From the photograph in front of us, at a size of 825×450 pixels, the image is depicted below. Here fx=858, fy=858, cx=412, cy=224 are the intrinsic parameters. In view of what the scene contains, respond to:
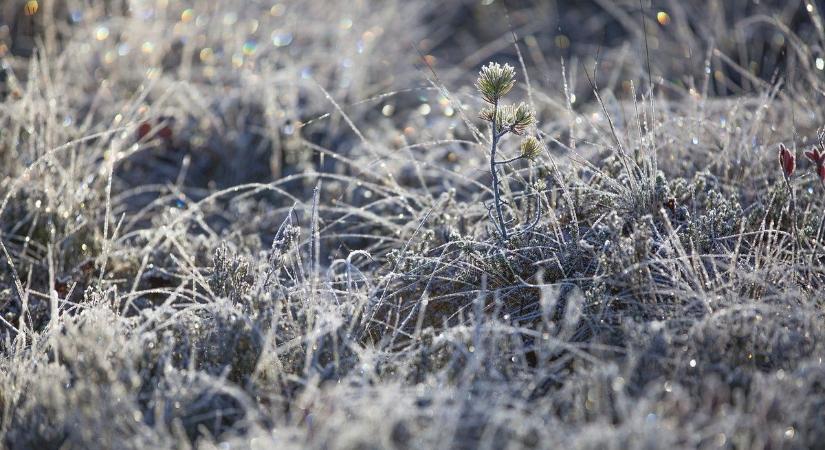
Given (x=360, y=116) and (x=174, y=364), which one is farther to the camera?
(x=360, y=116)

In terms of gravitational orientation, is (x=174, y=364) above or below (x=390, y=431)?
below

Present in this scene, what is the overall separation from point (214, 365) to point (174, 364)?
0.45 feet

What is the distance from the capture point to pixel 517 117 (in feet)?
8.12

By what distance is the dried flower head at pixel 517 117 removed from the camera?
2465 millimetres

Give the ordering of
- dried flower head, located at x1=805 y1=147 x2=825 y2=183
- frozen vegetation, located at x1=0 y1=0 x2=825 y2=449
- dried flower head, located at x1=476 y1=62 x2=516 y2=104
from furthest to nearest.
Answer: dried flower head, located at x1=805 y1=147 x2=825 y2=183, dried flower head, located at x1=476 y1=62 x2=516 y2=104, frozen vegetation, located at x1=0 y1=0 x2=825 y2=449

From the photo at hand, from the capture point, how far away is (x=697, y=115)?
3.39 metres

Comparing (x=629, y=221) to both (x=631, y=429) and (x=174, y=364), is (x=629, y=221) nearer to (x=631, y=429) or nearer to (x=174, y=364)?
(x=631, y=429)

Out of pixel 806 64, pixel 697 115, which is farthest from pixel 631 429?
pixel 806 64

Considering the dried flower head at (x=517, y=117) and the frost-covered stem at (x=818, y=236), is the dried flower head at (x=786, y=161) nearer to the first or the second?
the frost-covered stem at (x=818, y=236)

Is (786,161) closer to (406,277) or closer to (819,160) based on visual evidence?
(819,160)

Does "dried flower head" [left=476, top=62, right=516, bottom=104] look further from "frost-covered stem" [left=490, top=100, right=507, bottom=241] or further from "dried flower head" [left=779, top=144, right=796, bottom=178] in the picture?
"dried flower head" [left=779, top=144, right=796, bottom=178]

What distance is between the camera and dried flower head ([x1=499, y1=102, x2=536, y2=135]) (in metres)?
2.46

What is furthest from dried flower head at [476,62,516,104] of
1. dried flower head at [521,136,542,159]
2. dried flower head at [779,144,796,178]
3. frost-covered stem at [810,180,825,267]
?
frost-covered stem at [810,180,825,267]

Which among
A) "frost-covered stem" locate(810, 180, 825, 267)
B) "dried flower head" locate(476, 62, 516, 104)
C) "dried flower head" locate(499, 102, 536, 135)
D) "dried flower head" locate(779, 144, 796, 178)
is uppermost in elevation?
"dried flower head" locate(476, 62, 516, 104)
